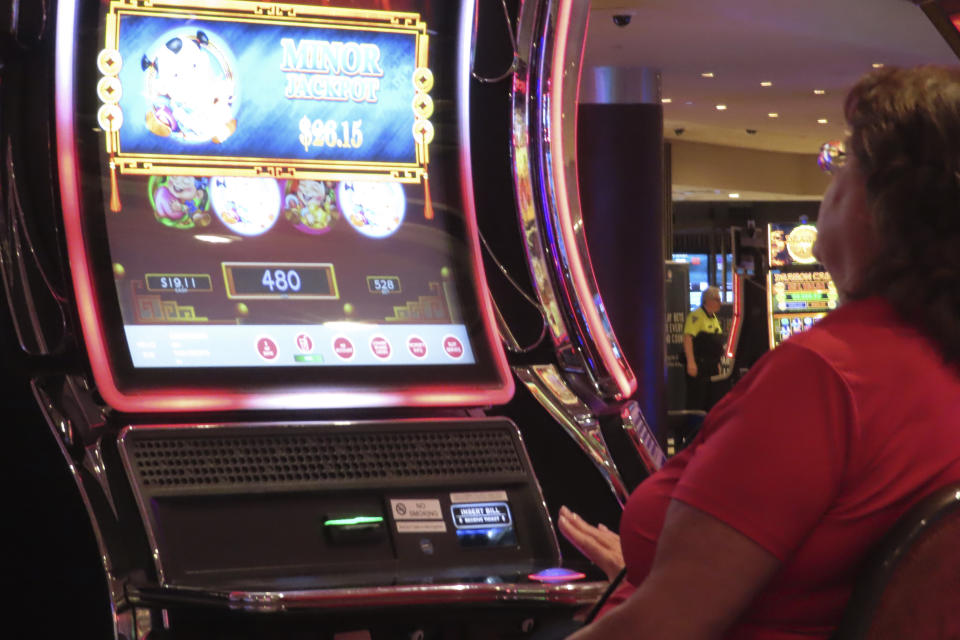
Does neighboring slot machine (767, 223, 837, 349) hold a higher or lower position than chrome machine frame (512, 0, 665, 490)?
lower

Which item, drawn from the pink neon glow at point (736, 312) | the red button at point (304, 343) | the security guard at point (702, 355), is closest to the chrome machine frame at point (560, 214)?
the red button at point (304, 343)

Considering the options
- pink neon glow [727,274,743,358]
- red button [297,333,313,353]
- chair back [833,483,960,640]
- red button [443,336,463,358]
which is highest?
chair back [833,483,960,640]

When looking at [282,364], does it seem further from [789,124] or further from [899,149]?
[789,124]

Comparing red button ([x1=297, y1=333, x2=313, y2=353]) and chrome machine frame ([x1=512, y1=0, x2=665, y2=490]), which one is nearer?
red button ([x1=297, y1=333, x2=313, y2=353])

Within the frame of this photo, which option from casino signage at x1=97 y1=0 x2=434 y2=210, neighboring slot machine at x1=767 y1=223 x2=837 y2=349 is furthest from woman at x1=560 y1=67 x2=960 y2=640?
neighboring slot machine at x1=767 y1=223 x2=837 y2=349

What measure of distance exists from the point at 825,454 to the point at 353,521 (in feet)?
3.10

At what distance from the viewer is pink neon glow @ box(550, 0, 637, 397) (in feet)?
6.86

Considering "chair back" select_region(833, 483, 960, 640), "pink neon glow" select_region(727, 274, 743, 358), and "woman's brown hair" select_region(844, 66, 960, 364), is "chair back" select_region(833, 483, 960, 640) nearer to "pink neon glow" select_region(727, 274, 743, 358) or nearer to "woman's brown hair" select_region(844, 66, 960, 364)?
"woman's brown hair" select_region(844, 66, 960, 364)

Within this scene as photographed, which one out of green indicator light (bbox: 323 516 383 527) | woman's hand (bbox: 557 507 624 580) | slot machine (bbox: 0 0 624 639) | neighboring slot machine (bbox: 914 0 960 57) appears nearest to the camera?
woman's hand (bbox: 557 507 624 580)

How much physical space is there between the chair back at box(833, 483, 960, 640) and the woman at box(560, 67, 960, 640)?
5 centimetres

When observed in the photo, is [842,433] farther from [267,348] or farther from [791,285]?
[791,285]

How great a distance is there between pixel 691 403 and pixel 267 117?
7967 millimetres

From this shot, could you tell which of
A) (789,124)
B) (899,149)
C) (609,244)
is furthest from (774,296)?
(899,149)

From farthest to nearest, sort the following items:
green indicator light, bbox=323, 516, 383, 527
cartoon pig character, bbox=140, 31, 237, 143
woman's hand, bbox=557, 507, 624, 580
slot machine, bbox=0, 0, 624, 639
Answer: cartoon pig character, bbox=140, 31, 237, 143 → green indicator light, bbox=323, 516, 383, 527 → slot machine, bbox=0, 0, 624, 639 → woman's hand, bbox=557, 507, 624, 580
